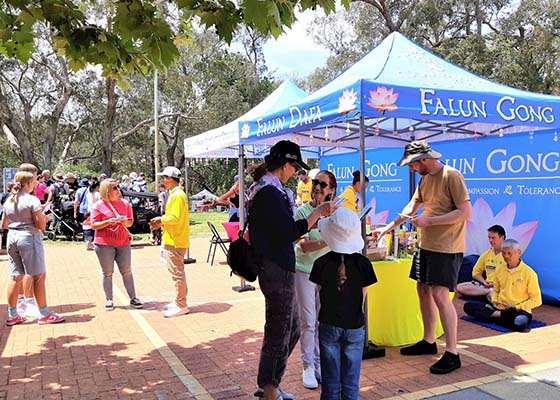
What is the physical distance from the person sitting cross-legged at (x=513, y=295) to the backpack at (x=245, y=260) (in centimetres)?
341

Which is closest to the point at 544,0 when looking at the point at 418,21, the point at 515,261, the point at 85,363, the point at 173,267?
the point at 418,21

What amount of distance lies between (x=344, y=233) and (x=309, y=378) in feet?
4.73

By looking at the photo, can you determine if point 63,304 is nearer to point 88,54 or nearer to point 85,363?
point 85,363

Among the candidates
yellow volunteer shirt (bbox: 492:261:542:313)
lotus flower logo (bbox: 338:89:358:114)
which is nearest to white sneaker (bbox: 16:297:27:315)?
lotus flower logo (bbox: 338:89:358:114)

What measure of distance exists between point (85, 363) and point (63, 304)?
262 cm

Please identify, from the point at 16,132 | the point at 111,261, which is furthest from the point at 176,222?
the point at 16,132

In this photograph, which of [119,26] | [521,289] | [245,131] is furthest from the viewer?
[245,131]

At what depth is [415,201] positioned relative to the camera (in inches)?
177

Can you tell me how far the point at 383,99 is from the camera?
4.27 meters

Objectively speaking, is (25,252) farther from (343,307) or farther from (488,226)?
(488,226)

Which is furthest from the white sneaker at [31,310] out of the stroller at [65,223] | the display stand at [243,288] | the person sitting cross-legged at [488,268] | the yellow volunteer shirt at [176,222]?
the stroller at [65,223]

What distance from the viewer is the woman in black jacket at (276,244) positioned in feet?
10.0

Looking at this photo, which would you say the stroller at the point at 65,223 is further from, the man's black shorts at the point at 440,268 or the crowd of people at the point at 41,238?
the man's black shorts at the point at 440,268

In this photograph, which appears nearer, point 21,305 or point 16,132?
point 21,305
